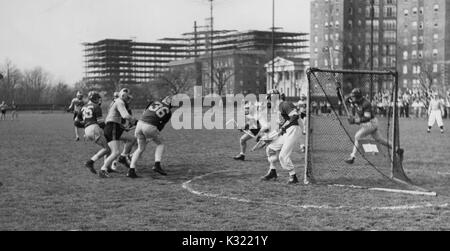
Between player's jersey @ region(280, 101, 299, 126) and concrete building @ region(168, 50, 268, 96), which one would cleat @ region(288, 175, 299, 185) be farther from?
concrete building @ region(168, 50, 268, 96)

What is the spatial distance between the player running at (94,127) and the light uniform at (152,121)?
88 centimetres

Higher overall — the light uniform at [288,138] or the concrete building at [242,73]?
the concrete building at [242,73]

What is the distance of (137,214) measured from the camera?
31.0 feet

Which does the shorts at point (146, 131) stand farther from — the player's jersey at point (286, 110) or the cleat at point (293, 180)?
the cleat at point (293, 180)

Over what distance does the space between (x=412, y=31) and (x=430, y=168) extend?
395 ft

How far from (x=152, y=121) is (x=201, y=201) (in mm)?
3817

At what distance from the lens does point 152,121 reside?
14.0m

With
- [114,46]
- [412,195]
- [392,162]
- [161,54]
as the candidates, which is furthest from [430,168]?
[161,54]

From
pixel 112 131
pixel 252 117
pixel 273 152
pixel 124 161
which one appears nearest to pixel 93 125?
pixel 112 131

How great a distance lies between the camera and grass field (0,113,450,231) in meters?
8.78

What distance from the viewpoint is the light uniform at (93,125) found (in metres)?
14.3

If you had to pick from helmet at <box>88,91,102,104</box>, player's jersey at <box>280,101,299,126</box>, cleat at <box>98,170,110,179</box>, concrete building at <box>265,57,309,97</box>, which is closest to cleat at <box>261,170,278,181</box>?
player's jersey at <box>280,101,299,126</box>

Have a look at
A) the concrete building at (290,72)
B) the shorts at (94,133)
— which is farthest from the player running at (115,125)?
the concrete building at (290,72)

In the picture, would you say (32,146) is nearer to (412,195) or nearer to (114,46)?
(412,195)
